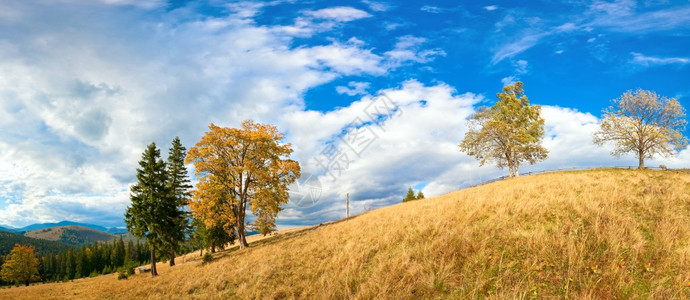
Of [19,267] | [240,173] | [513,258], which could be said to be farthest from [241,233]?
[19,267]

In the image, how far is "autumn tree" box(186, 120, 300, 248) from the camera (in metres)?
28.5

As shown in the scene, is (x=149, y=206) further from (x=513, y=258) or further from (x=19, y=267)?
(x=19, y=267)

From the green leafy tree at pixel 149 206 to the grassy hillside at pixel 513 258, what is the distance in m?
21.2

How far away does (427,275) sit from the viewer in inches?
301

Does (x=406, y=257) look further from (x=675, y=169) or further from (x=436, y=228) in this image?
(x=675, y=169)

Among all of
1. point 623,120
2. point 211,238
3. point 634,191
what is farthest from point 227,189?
point 623,120

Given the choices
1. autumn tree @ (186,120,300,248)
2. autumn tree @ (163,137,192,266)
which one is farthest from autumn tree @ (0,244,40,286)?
autumn tree @ (186,120,300,248)

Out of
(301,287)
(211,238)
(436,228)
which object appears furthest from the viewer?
(211,238)

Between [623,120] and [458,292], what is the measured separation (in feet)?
160

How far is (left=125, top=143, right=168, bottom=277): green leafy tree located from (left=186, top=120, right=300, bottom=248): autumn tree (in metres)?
5.27

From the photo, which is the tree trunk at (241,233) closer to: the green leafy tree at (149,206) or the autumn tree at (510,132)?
the green leafy tree at (149,206)

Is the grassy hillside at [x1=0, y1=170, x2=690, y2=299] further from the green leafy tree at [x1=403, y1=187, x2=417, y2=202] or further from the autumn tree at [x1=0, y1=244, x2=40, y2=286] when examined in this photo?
the autumn tree at [x1=0, y1=244, x2=40, y2=286]

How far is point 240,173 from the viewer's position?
29.5m

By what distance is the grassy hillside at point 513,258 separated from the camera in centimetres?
632
